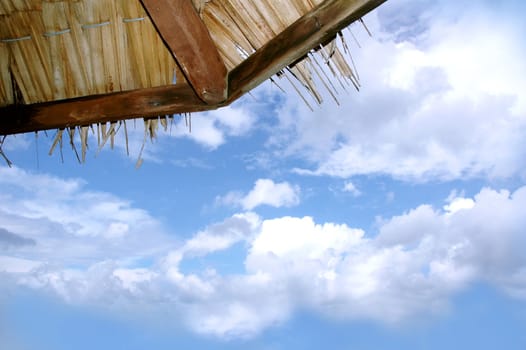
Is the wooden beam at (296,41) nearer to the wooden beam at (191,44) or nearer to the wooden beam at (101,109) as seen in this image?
the wooden beam at (191,44)

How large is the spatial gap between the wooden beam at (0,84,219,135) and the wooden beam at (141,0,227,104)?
0.10 m

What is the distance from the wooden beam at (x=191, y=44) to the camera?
5.71 feet

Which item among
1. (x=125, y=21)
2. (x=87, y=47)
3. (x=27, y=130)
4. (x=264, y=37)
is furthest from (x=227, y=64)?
(x=27, y=130)

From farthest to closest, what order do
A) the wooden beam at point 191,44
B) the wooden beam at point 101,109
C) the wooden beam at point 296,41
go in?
the wooden beam at point 101,109 → the wooden beam at point 191,44 → the wooden beam at point 296,41

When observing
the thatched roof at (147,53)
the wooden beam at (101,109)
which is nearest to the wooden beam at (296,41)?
the thatched roof at (147,53)

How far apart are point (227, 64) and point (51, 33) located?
859 mm

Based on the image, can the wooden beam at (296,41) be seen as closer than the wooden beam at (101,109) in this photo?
Yes

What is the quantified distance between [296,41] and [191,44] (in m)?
0.39

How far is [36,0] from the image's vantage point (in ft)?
6.94

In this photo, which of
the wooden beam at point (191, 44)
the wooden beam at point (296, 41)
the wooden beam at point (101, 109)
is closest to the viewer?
the wooden beam at point (296, 41)

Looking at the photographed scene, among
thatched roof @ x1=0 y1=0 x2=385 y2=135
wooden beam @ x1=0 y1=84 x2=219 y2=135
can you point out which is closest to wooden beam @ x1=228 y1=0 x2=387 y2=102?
thatched roof @ x1=0 y1=0 x2=385 y2=135

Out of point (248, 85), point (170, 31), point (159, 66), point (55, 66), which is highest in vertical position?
point (55, 66)

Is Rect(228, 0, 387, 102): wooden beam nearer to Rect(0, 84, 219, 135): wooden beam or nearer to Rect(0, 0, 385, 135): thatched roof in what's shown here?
Rect(0, 0, 385, 135): thatched roof

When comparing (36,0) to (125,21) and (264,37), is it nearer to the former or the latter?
(125,21)
